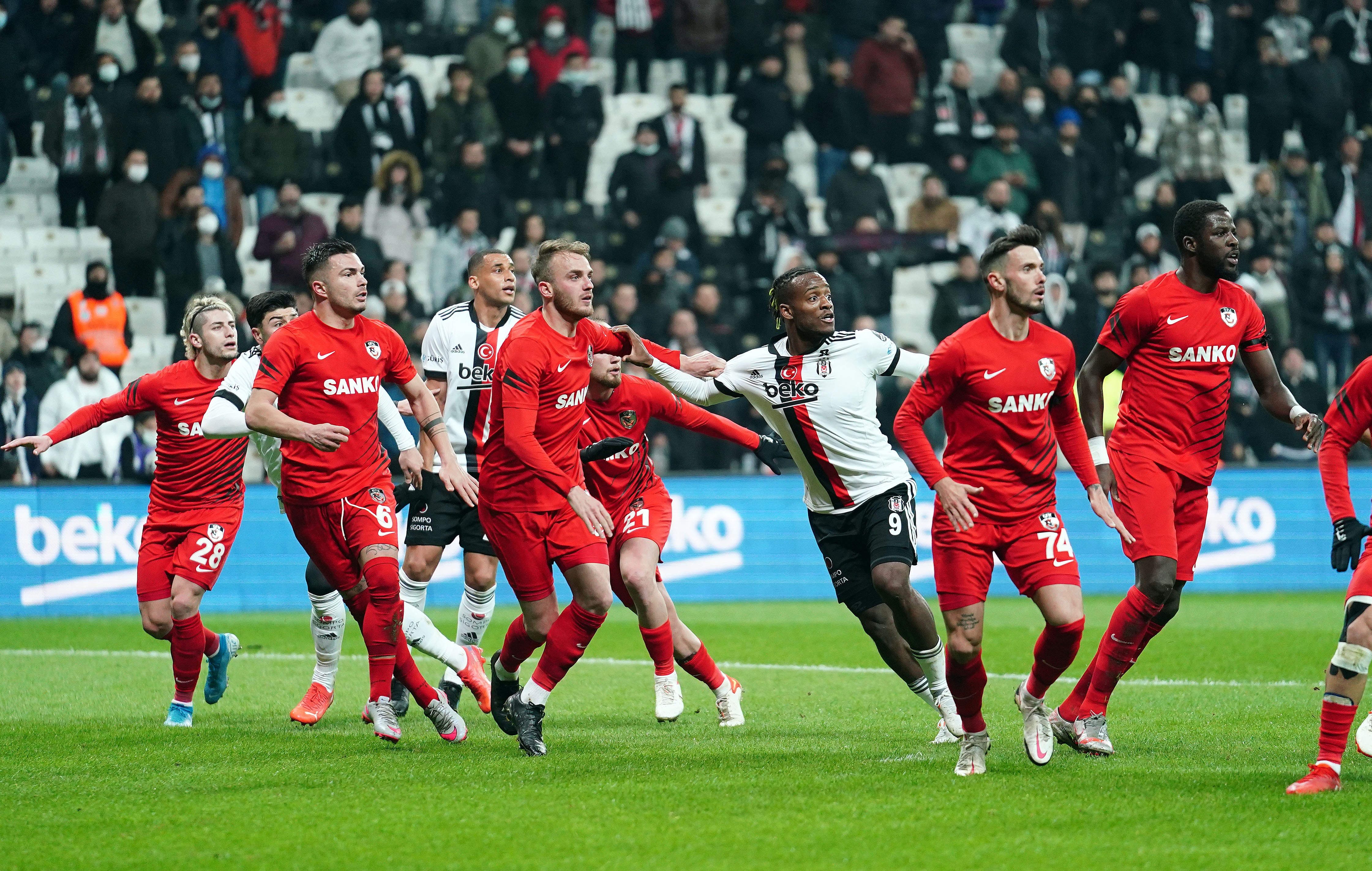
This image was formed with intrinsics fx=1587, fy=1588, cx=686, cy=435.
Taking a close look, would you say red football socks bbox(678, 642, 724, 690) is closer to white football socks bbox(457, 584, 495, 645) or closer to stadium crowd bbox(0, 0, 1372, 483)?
white football socks bbox(457, 584, 495, 645)

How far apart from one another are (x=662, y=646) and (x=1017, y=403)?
258cm

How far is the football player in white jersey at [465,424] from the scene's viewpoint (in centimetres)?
950

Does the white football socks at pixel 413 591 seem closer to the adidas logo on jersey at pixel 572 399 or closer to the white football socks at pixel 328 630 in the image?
the white football socks at pixel 328 630

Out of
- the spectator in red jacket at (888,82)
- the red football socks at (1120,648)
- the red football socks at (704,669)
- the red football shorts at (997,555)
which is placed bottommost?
the red football socks at (704,669)

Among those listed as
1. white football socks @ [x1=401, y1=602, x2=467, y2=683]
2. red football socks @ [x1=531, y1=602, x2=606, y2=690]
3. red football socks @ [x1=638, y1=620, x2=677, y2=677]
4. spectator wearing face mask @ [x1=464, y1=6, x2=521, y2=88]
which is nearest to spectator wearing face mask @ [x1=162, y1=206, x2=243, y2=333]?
spectator wearing face mask @ [x1=464, y1=6, x2=521, y2=88]

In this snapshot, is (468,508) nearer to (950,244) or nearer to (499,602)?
(499,602)

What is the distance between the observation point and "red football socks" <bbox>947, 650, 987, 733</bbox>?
6.82 metres

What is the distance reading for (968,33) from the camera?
24016 millimetres

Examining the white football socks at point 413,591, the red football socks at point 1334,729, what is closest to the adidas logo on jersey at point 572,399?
the white football socks at point 413,591

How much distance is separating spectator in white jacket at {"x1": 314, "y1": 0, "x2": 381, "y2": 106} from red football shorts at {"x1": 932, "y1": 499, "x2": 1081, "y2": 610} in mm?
15849

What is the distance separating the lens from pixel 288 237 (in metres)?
18.5

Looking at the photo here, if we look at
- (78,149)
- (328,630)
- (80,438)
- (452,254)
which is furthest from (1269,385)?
(78,149)

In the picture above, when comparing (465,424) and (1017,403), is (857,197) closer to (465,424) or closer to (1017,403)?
(465,424)

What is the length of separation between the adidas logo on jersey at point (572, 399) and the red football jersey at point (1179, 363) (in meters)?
2.52
